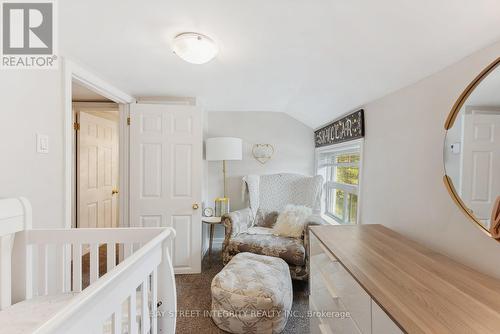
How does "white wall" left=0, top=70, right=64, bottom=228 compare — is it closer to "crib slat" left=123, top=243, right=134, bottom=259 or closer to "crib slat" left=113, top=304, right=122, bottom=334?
"crib slat" left=123, top=243, right=134, bottom=259

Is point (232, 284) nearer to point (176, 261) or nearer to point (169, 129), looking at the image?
point (176, 261)

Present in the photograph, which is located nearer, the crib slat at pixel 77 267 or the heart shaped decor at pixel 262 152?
the crib slat at pixel 77 267

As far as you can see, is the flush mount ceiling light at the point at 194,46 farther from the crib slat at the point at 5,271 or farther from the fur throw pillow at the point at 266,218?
the fur throw pillow at the point at 266,218

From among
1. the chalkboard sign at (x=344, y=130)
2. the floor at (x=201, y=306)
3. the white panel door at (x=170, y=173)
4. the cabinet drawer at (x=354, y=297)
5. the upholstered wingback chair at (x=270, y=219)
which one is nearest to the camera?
the cabinet drawer at (x=354, y=297)

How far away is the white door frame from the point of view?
1.56 metres

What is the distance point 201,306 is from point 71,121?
76.2 inches

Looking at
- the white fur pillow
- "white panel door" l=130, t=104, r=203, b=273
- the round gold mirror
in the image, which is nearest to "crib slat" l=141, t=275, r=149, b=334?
the round gold mirror

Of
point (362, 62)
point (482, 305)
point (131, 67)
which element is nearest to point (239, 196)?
point (131, 67)

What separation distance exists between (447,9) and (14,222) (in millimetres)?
2222

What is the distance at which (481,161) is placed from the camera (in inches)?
37.9

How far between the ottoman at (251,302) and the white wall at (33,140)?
126cm

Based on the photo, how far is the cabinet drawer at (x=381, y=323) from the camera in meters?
0.66

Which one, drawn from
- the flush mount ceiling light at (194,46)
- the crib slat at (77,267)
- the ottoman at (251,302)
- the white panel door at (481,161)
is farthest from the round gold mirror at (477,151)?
the crib slat at (77,267)

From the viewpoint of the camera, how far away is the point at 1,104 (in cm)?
115
